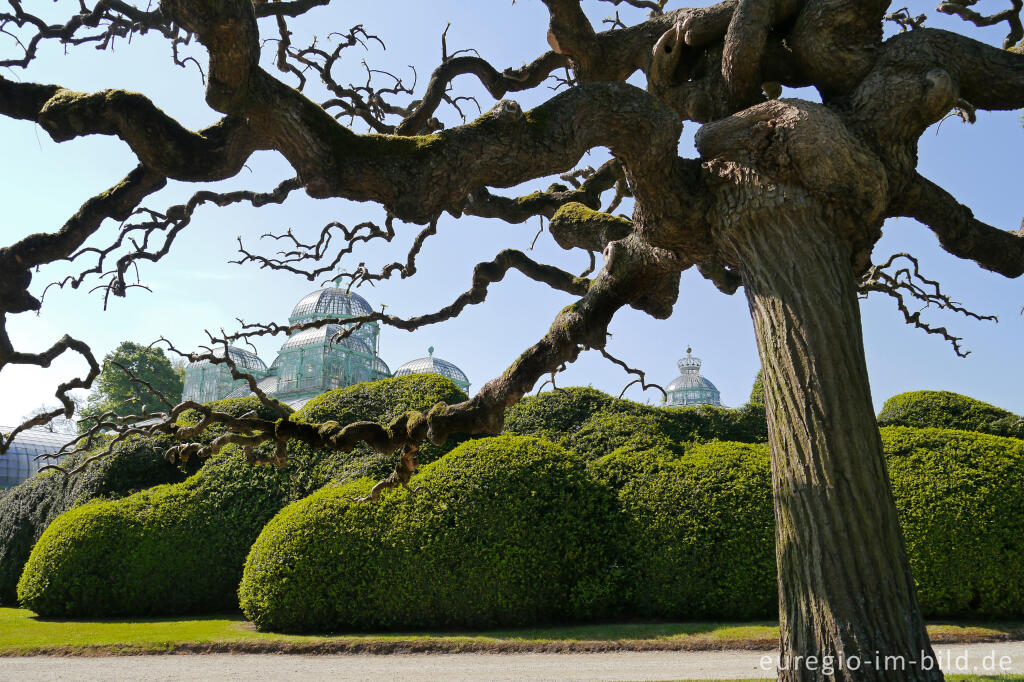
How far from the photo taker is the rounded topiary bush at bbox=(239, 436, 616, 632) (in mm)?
9531

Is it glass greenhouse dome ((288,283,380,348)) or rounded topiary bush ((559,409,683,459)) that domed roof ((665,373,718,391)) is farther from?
rounded topiary bush ((559,409,683,459))

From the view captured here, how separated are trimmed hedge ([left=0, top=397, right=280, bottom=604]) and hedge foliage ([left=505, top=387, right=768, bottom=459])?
518 cm

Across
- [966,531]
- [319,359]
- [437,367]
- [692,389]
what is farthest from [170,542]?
[692,389]

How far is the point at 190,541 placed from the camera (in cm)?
1145

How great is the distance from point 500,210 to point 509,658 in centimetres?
513

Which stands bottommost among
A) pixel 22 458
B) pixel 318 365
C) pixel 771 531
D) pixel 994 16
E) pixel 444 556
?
pixel 444 556

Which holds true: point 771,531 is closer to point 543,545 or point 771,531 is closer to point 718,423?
point 718,423

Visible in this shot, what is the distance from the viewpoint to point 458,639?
8.76m

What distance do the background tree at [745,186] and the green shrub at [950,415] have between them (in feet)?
22.3

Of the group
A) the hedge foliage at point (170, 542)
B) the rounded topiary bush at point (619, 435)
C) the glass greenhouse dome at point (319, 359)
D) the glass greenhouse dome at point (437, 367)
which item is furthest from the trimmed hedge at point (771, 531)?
the glass greenhouse dome at point (437, 367)

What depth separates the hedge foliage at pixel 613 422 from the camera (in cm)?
1168

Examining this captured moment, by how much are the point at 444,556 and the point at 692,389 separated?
38.2 m

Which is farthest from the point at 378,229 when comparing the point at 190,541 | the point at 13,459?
the point at 13,459

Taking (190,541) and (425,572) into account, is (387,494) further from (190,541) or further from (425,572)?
(190,541)
